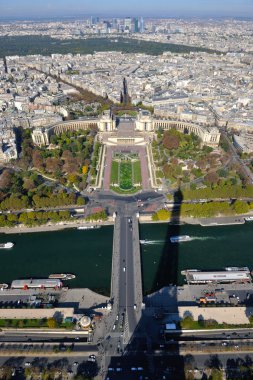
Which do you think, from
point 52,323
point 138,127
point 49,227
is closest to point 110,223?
point 49,227

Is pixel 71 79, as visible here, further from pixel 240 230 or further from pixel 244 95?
pixel 240 230

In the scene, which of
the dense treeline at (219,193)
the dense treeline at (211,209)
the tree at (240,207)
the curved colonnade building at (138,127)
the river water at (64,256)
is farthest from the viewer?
the curved colonnade building at (138,127)

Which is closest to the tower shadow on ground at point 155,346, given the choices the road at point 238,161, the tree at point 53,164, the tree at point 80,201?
the tree at point 80,201

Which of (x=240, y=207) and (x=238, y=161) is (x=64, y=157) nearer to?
(x=238, y=161)

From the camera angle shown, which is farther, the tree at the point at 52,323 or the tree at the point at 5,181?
the tree at the point at 5,181

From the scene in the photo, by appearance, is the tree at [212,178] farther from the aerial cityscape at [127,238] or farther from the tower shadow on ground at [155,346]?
the tower shadow on ground at [155,346]

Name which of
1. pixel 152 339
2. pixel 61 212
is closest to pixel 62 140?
pixel 61 212

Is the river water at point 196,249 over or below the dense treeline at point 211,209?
below
